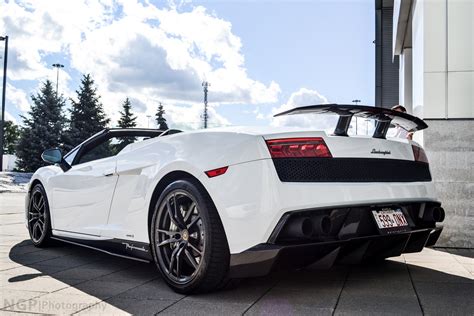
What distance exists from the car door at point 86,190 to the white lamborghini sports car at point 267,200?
145 mm

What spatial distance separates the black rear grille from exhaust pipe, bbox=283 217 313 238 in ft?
0.80

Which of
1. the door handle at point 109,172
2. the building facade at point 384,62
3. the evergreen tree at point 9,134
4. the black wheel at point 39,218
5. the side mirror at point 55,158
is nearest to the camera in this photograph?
the door handle at point 109,172

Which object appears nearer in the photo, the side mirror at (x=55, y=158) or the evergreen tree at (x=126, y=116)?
the side mirror at (x=55, y=158)

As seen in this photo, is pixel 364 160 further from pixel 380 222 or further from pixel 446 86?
pixel 446 86

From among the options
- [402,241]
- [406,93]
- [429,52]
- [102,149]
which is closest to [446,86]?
[429,52]

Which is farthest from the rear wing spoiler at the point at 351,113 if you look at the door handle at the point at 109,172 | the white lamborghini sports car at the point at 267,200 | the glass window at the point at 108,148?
the glass window at the point at 108,148

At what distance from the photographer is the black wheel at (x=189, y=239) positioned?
314cm

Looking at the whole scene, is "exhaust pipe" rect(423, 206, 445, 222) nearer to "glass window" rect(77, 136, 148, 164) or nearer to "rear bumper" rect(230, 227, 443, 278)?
"rear bumper" rect(230, 227, 443, 278)

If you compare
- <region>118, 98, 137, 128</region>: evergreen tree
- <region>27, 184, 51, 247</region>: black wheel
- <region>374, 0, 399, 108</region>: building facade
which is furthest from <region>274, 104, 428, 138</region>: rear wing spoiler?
<region>118, 98, 137, 128</region>: evergreen tree

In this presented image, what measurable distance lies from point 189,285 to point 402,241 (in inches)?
59.9

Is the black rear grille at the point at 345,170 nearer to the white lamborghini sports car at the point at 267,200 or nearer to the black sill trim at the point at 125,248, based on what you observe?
the white lamborghini sports car at the point at 267,200

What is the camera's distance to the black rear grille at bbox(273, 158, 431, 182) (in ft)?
10.1

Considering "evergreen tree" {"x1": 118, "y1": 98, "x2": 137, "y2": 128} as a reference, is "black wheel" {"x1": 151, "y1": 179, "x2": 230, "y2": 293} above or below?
below

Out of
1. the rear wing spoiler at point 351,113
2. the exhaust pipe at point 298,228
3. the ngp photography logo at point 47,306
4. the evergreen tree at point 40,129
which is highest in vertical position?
the evergreen tree at point 40,129
